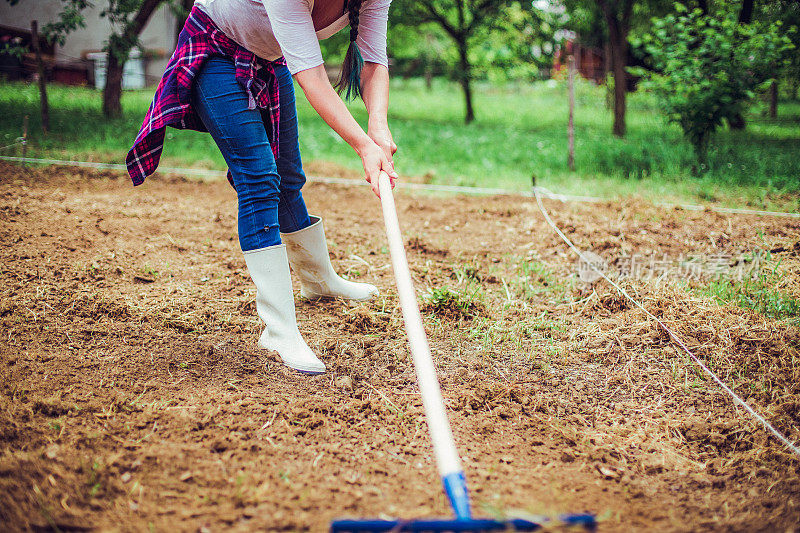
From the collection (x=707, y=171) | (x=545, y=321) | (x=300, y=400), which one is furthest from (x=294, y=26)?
(x=707, y=171)

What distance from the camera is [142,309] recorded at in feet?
8.37

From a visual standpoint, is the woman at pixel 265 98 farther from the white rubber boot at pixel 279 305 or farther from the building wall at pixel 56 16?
the building wall at pixel 56 16

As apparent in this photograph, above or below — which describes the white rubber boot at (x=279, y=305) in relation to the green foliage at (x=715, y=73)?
below

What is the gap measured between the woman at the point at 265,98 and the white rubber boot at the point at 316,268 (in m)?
0.40

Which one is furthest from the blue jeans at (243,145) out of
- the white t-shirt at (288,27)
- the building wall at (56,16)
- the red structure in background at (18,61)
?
the red structure in background at (18,61)


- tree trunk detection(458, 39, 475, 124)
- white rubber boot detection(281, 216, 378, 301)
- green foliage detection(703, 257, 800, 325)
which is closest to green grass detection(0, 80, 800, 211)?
tree trunk detection(458, 39, 475, 124)

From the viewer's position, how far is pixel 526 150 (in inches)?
295

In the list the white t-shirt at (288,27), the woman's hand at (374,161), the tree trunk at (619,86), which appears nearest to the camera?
the white t-shirt at (288,27)

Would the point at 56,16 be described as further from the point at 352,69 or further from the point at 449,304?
the point at 449,304

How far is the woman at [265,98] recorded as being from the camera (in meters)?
1.84

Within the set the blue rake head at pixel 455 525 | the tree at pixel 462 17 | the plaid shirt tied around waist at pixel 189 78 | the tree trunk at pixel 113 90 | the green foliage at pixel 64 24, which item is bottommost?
the blue rake head at pixel 455 525

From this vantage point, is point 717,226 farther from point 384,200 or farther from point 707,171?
point 384,200

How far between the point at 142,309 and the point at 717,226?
11.5 feet

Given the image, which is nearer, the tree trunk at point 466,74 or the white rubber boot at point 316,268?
the white rubber boot at point 316,268
